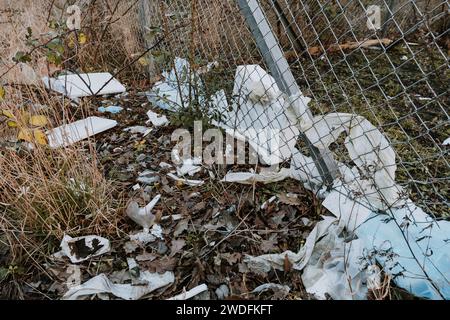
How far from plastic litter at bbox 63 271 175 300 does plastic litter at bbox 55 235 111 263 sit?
147 mm

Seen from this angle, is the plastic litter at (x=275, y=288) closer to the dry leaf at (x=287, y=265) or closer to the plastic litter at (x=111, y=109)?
the dry leaf at (x=287, y=265)

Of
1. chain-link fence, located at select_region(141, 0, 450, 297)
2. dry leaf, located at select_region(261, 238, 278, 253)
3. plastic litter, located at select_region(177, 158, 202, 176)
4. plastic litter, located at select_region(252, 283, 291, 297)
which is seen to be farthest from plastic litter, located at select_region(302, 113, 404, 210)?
plastic litter, located at select_region(177, 158, 202, 176)

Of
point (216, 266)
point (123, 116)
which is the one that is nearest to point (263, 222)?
point (216, 266)

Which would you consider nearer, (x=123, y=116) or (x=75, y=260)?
(x=75, y=260)

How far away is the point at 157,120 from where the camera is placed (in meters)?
2.68

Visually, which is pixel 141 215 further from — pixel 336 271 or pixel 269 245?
pixel 336 271

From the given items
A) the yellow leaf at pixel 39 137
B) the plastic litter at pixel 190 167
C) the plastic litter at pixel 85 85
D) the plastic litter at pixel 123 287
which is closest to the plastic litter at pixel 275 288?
the plastic litter at pixel 123 287

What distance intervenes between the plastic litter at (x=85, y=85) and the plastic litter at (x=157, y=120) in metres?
0.48

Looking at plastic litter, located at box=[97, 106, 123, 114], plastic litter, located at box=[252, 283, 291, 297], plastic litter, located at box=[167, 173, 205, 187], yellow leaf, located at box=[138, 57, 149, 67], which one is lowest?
plastic litter, located at box=[252, 283, 291, 297]

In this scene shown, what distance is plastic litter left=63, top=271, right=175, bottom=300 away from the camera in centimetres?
149

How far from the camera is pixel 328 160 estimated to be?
189 centimetres

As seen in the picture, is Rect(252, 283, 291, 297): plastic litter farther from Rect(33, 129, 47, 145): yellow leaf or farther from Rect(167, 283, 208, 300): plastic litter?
Rect(33, 129, 47, 145): yellow leaf

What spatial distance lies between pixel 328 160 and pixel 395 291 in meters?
0.70
